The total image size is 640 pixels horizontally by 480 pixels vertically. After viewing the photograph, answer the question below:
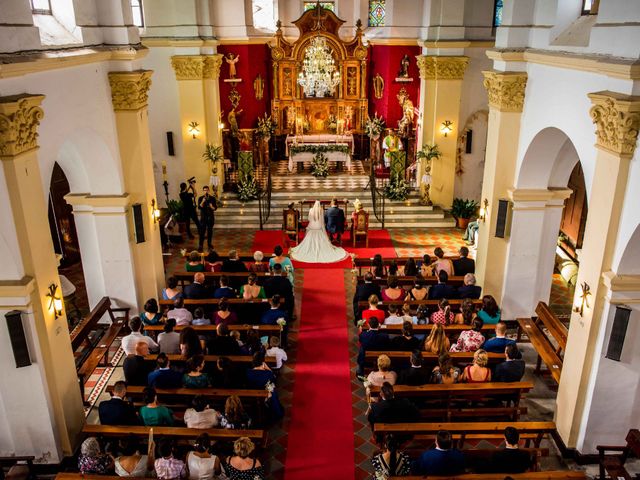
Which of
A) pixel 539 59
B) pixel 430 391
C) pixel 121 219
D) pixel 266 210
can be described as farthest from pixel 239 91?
pixel 430 391

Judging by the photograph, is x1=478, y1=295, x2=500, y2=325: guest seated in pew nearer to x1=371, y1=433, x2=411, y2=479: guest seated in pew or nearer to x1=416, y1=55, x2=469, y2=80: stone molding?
x1=371, y1=433, x2=411, y2=479: guest seated in pew

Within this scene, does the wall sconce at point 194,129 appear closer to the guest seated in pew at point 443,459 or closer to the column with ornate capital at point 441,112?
the column with ornate capital at point 441,112

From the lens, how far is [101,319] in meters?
13.0

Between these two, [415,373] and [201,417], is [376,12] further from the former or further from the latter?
[201,417]

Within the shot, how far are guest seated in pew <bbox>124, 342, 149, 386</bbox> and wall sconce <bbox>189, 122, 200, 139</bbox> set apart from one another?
12196 mm

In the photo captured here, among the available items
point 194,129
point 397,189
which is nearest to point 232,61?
point 194,129

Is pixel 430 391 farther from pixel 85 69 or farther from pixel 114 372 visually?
pixel 85 69

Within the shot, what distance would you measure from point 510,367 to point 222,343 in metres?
4.72

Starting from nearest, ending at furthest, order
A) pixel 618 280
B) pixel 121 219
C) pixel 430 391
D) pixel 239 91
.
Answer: pixel 618 280
pixel 430 391
pixel 121 219
pixel 239 91

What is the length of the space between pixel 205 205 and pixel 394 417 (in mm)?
10020

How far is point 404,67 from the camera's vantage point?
2288 cm

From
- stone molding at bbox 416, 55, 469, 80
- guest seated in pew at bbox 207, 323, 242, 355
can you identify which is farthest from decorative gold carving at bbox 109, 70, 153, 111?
stone molding at bbox 416, 55, 469, 80

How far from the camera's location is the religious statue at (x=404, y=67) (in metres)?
22.8

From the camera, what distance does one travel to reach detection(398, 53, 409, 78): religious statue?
2280 centimetres
